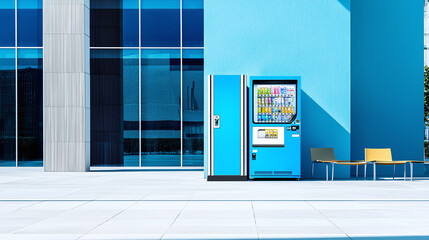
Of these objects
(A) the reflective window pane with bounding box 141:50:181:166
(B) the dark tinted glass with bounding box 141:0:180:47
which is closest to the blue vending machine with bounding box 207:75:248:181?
(A) the reflective window pane with bounding box 141:50:181:166

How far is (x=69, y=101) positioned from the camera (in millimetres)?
14969

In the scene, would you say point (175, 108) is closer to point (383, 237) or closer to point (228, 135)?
point (228, 135)

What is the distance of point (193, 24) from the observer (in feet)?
56.0

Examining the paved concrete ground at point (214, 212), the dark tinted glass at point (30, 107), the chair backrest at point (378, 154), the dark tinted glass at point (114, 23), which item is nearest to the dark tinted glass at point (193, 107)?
the dark tinted glass at point (114, 23)

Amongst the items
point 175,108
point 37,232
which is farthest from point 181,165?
point 37,232

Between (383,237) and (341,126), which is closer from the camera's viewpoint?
(383,237)

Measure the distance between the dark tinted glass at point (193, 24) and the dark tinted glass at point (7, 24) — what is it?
227 inches

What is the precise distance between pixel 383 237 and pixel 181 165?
41.1 feet

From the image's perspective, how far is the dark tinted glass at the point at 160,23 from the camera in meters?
17.1

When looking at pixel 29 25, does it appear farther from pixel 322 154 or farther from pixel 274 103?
pixel 322 154

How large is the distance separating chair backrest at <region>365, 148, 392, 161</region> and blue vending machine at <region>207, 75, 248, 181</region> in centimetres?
292

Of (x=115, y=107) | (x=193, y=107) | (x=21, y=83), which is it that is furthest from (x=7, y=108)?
(x=193, y=107)

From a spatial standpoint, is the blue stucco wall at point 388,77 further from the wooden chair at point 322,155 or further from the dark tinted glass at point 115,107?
the dark tinted glass at point 115,107

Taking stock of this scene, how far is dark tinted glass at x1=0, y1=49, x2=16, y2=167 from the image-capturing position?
691 inches
